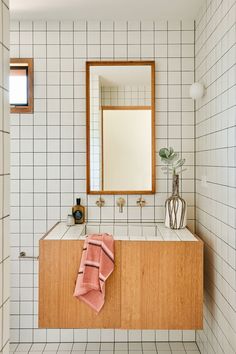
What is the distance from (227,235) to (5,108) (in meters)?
1.42

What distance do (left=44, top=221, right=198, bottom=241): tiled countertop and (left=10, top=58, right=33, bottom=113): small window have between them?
0.98 metres

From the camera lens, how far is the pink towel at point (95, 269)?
212 centimetres

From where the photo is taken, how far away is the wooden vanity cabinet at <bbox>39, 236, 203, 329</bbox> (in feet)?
7.09

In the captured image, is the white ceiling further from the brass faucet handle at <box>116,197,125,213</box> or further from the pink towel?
the pink towel

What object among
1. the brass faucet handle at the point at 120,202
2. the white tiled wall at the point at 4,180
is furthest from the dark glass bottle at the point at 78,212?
the white tiled wall at the point at 4,180

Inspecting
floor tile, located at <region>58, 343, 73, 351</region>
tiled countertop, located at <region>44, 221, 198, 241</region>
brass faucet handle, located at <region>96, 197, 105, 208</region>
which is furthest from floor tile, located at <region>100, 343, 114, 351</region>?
brass faucet handle, located at <region>96, 197, 105, 208</region>

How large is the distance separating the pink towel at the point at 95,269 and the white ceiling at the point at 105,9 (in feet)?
5.39

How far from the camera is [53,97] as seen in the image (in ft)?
9.04

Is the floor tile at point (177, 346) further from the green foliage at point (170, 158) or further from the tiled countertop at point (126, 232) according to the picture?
the green foliage at point (170, 158)

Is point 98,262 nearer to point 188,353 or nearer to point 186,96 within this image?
point 188,353

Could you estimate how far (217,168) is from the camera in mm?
2129

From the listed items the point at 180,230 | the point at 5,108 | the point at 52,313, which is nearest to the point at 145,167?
the point at 180,230

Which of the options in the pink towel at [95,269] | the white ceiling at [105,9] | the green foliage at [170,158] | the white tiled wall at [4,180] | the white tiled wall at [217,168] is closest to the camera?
the white tiled wall at [4,180]

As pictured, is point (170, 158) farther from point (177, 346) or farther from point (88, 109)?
point (177, 346)
